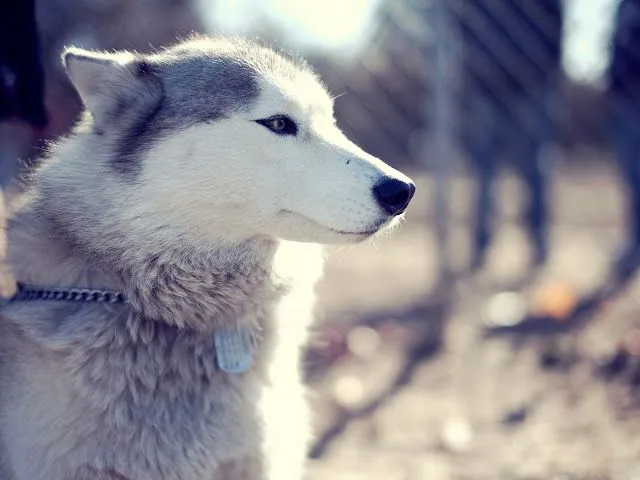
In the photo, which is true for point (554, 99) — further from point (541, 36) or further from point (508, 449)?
point (508, 449)

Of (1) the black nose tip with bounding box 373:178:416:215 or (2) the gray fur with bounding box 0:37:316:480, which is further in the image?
(1) the black nose tip with bounding box 373:178:416:215

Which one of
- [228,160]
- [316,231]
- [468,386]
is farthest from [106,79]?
[468,386]

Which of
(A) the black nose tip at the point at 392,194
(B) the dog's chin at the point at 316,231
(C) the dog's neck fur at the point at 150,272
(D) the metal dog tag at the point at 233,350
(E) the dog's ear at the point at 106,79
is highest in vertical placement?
(E) the dog's ear at the point at 106,79

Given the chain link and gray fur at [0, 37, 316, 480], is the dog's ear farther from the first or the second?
the chain link

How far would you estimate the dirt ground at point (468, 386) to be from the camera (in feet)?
8.55

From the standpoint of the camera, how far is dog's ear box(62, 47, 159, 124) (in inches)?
78.2

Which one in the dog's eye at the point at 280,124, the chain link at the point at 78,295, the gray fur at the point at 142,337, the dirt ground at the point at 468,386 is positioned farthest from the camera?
the dirt ground at the point at 468,386

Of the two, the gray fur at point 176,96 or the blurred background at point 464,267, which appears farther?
the blurred background at point 464,267

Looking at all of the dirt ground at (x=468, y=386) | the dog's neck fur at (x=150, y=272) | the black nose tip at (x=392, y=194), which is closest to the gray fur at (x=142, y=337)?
the dog's neck fur at (x=150, y=272)

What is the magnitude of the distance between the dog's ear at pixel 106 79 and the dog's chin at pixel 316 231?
601 mm

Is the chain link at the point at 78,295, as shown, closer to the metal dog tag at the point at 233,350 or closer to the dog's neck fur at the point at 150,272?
the dog's neck fur at the point at 150,272

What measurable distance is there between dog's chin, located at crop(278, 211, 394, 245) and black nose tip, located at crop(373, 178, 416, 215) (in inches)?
1.9

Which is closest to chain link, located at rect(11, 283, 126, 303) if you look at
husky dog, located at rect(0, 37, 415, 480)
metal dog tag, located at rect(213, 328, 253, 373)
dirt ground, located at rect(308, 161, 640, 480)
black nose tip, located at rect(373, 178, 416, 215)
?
husky dog, located at rect(0, 37, 415, 480)

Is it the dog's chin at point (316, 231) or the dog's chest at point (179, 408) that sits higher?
the dog's chin at point (316, 231)
